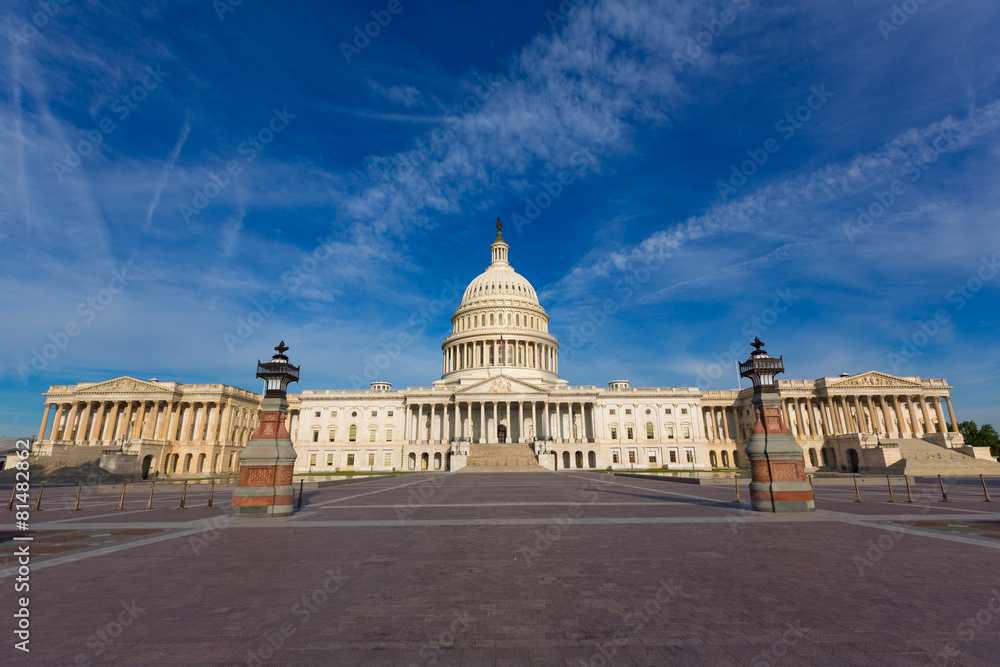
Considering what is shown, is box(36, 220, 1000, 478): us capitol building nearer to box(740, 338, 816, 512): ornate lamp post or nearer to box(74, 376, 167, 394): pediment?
box(74, 376, 167, 394): pediment

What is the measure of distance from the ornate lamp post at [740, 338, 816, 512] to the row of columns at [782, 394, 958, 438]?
258 ft

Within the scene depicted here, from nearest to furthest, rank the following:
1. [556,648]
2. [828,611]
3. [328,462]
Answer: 1. [556,648]
2. [828,611]
3. [328,462]

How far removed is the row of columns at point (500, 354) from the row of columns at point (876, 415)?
4753 cm

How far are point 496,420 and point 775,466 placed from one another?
228ft

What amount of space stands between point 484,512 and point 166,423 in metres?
87.3

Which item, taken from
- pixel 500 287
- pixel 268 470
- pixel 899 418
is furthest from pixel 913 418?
pixel 268 470

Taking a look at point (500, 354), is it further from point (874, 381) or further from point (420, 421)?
point (874, 381)

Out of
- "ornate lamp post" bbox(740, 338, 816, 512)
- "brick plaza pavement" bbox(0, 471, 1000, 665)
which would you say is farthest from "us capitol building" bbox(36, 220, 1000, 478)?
"brick plaza pavement" bbox(0, 471, 1000, 665)

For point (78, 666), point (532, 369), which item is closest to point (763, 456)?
point (78, 666)

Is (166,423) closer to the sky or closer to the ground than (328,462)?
closer to the sky

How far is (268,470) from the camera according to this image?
651 inches

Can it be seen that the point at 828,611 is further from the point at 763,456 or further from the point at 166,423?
the point at 166,423

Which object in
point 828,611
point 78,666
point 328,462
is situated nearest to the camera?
point 78,666

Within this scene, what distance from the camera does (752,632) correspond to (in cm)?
532
